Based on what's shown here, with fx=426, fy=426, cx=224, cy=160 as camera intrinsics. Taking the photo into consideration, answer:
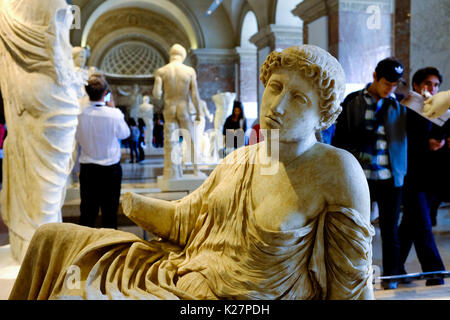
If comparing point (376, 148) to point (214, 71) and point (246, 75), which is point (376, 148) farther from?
point (214, 71)

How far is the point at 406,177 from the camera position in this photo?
3.18m

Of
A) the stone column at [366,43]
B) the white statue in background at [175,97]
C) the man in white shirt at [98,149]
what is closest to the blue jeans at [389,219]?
the stone column at [366,43]

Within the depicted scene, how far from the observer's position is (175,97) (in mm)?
6945

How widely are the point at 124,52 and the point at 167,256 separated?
22.3 metres

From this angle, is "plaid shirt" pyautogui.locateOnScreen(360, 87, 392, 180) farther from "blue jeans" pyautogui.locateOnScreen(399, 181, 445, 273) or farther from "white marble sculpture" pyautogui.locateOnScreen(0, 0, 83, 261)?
"white marble sculpture" pyautogui.locateOnScreen(0, 0, 83, 261)

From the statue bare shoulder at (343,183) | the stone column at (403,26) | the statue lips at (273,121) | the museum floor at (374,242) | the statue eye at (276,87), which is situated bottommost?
the museum floor at (374,242)

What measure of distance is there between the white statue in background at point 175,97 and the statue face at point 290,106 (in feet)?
17.9

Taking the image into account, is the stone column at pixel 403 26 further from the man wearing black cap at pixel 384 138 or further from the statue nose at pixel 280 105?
the statue nose at pixel 280 105

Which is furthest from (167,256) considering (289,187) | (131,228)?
(131,228)

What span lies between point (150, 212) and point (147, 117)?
47.4ft

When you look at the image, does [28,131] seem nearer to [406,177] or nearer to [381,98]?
[381,98]

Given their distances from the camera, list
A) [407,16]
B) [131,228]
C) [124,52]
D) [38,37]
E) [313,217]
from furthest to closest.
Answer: [124,52] → [131,228] → [38,37] → [407,16] → [313,217]

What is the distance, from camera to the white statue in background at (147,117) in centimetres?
1522

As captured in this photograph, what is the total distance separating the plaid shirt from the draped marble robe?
50.1 inches
